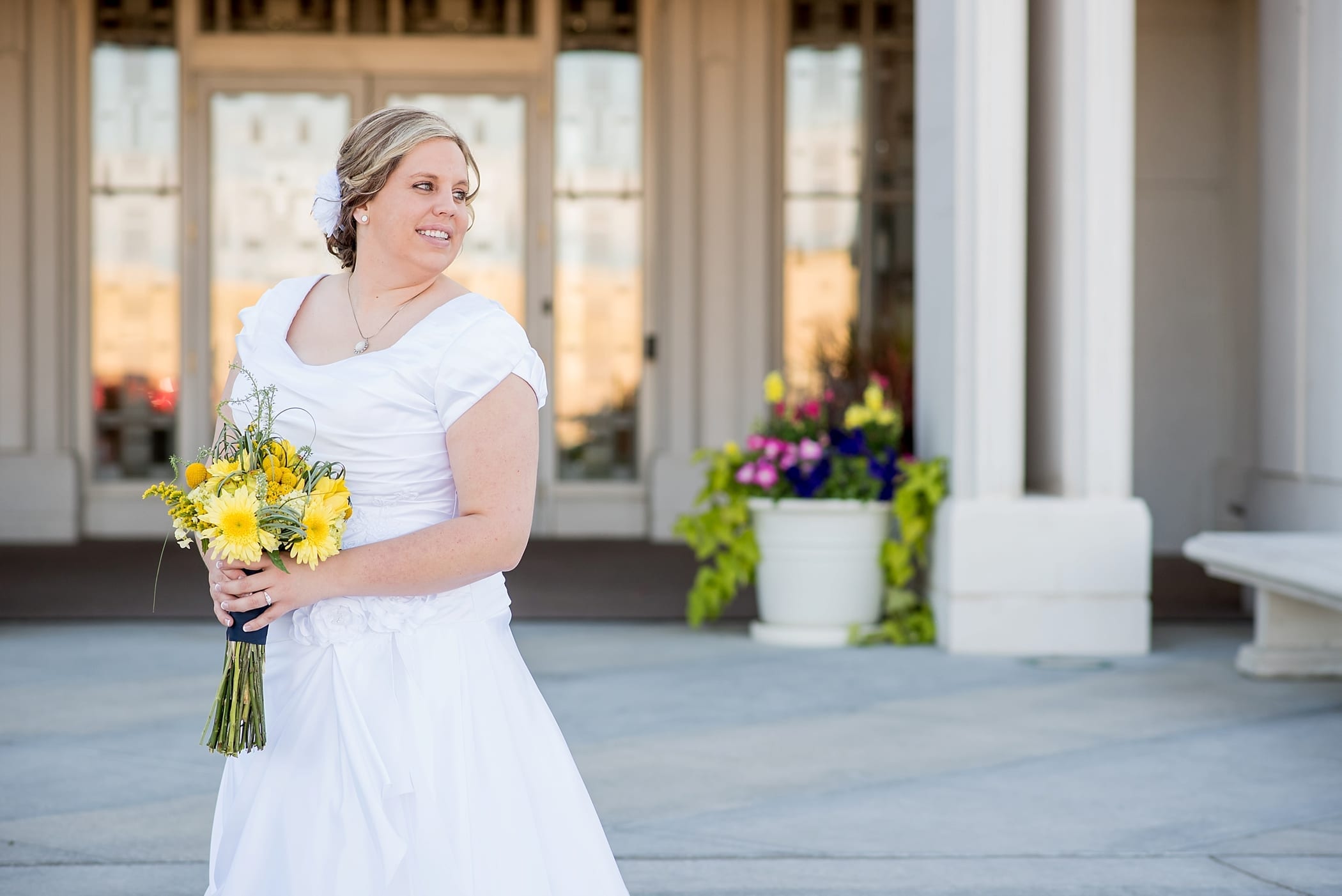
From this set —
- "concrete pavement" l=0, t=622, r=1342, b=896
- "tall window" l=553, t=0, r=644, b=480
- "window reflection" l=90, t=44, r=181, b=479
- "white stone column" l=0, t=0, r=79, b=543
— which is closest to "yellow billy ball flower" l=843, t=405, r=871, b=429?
"concrete pavement" l=0, t=622, r=1342, b=896

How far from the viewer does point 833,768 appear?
4355 millimetres

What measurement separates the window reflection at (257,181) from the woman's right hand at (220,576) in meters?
8.34

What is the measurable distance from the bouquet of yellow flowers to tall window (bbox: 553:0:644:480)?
8.18m

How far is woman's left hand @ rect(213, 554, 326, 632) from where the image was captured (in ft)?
6.51

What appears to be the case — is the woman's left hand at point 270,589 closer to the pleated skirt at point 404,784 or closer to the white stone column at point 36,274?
the pleated skirt at point 404,784

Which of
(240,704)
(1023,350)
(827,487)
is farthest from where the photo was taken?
(827,487)

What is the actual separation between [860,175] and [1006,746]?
20.2 ft

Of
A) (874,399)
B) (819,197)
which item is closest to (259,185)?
(819,197)

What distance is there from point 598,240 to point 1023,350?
4.52m

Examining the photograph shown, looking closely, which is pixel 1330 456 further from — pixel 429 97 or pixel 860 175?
pixel 429 97

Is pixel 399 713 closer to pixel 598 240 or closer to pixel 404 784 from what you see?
pixel 404 784

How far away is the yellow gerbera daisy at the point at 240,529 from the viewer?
1.93 meters

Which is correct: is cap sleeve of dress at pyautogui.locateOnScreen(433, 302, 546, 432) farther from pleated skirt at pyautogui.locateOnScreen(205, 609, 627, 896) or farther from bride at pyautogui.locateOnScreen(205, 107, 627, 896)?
pleated skirt at pyautogui.locateOnScreen(205, 609, 627, 896)

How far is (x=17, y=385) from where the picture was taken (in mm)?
9906
